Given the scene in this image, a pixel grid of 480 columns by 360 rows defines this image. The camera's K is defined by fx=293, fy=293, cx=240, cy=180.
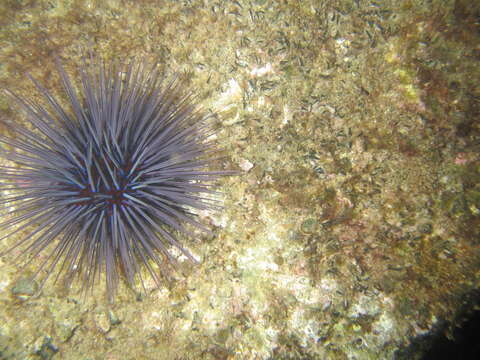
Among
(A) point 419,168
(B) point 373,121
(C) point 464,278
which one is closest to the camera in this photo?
(C) point 464,278

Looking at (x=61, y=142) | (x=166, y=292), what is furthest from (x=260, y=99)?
(x=166, y=292)

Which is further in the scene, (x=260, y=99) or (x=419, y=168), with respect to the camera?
(x=260, y=99)

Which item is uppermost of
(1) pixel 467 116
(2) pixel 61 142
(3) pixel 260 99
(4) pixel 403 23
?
(2) pixel 61 142

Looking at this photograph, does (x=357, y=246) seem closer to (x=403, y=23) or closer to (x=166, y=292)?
(x=166, y=292)

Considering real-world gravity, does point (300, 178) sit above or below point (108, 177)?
below
